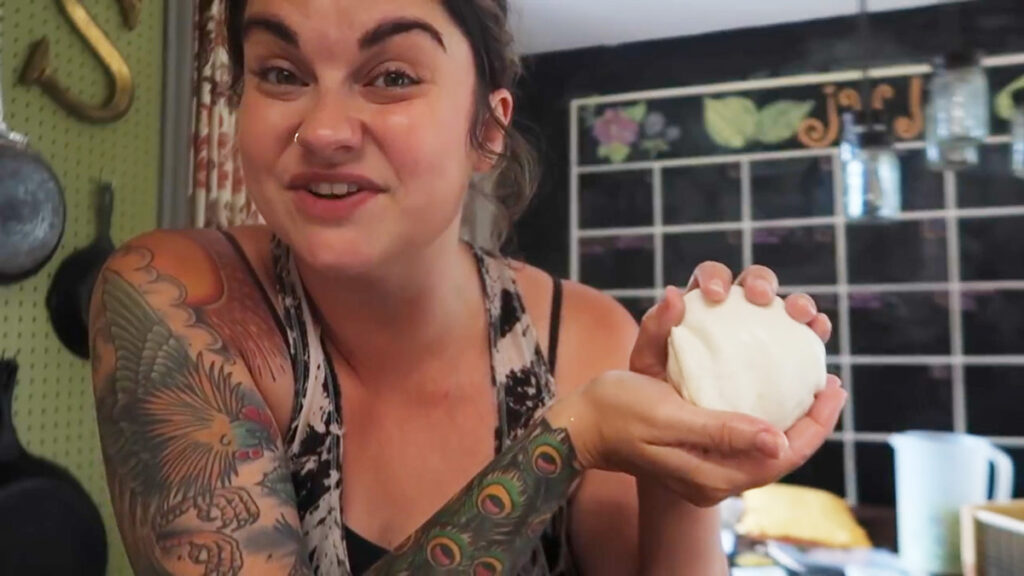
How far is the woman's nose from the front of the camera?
24.8 inches

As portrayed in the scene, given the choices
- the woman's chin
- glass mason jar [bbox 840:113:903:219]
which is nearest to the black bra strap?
the woman's chin

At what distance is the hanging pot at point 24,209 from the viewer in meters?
1.12

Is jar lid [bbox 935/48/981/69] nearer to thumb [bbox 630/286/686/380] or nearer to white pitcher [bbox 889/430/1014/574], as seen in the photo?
white pitcher [bbox 889/430/1014/574]

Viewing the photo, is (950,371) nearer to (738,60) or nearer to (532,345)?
(738,60)

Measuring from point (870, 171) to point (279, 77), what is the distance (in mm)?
1564

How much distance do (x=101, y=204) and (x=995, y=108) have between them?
271 cm

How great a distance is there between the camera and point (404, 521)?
0.76 metres

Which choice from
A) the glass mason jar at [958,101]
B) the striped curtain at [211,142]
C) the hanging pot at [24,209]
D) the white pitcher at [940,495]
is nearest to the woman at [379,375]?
the hanging pot at [24,209]

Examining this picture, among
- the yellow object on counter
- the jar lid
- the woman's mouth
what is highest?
the jar lid

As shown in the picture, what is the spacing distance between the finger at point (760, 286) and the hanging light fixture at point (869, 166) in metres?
1.36

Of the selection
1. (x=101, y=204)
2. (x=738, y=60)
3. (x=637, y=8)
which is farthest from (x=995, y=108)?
(x=101, y=204)

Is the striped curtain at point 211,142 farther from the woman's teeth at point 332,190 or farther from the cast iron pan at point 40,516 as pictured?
the woman's teeth at point 332,190

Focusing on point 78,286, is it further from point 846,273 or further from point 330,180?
point 846,273

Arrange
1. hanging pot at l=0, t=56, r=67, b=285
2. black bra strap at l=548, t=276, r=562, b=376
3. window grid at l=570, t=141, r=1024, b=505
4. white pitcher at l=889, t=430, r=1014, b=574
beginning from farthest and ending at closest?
window grid at l=570, t=141, r=1024, b=505 < white pitcher at l=889, t=430, r=1014, b=574 < hanging pot at l=0, t=56, r=67, b=285 < black bra strap at l=548, t=276, r=562, b=376
